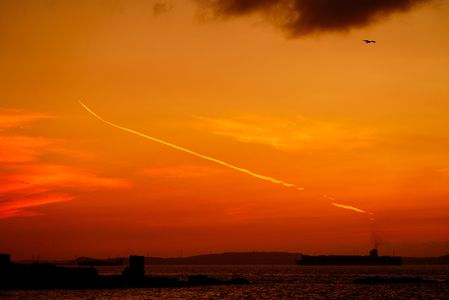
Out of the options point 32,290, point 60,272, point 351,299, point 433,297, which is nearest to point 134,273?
point 60,272

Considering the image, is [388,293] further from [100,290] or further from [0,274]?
[0,274]

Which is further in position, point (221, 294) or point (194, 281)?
point (194, 281)

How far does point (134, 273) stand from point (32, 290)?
1030 inches

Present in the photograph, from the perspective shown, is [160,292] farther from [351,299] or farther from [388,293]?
[388,293]

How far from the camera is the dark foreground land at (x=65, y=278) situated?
126812mm

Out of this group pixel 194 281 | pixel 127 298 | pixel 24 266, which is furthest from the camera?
pixel 194 281

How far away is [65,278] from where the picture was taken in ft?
440

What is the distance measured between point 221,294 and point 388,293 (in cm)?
3242

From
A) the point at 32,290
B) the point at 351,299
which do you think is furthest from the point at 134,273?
the point at 351,299

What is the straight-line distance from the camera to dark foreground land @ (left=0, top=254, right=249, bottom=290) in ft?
416

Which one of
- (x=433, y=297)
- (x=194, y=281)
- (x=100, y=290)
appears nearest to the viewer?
(x=433, y=297)

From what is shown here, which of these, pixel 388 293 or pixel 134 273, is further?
pixel 134 273

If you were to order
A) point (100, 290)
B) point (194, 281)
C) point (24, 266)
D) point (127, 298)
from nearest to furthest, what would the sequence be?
point (127, 298)
point (100, 290)
point (24, 266)
point (194, 281)

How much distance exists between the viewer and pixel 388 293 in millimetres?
126562
